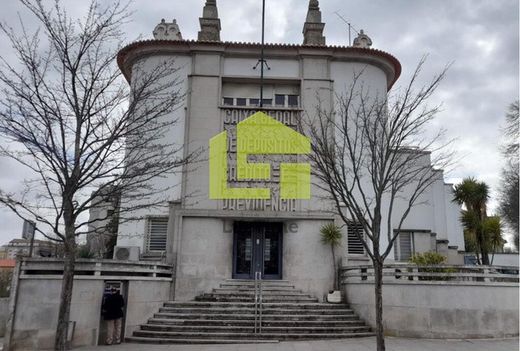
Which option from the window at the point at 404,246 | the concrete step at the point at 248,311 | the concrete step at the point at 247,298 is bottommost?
the concrete step at the point at 248,311

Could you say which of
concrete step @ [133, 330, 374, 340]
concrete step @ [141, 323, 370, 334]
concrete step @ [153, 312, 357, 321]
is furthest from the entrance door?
concrete step @ [133, 330, 374, 340]

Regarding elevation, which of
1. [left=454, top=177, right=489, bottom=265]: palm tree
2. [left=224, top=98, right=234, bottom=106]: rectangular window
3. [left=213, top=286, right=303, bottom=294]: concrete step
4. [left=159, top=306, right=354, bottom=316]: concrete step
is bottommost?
[left=159, top=306, right=354, bottom=316]: concrete step

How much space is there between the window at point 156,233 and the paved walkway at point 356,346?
222 inches

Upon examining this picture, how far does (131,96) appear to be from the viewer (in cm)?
1091

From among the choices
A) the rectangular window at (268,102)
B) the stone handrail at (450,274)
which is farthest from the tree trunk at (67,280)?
the rectangular window at (268,102)

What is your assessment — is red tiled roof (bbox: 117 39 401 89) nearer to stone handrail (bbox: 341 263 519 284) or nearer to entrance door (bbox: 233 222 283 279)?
entrance door (bbox: 233 222 283 279)

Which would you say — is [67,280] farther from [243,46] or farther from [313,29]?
[313,29]

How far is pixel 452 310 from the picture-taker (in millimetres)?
12492

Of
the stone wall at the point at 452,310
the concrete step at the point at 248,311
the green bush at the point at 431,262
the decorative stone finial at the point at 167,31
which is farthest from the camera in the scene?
the decorative stone finial at the point at 167,31

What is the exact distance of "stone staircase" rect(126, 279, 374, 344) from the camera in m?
12.3

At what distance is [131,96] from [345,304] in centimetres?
1013

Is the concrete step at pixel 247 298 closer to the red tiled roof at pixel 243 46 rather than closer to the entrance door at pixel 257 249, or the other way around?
the entrance door at pixel 257 249

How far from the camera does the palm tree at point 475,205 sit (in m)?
16.9

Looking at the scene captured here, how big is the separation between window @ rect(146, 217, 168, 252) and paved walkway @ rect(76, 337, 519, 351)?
5.64 metres
